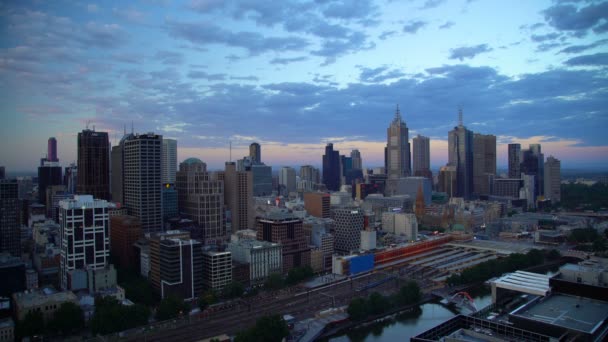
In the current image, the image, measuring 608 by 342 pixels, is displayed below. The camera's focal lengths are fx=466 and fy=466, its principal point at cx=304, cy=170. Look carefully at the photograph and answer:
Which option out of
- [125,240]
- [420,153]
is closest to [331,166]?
[420,153]

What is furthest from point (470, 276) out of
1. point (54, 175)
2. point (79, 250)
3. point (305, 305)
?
point (54, 175)

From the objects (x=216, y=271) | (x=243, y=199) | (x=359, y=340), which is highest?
(x=243, y=199)

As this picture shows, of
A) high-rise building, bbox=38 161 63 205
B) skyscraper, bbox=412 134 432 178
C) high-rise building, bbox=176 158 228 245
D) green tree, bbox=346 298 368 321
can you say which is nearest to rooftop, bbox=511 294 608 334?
green tree, bbox=346 298 368 321

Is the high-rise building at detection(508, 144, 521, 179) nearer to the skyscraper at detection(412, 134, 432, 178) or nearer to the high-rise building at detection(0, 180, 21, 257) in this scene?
the skyscraper at detection(412, 134, 432, 178)

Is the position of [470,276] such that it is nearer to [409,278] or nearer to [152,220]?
[409,278]

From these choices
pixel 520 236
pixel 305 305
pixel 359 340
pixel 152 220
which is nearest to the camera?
pixel 359 340

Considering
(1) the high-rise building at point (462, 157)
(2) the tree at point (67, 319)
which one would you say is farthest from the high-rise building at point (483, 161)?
(2) the tree at point (67, 319)
